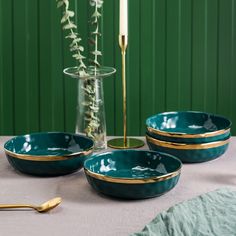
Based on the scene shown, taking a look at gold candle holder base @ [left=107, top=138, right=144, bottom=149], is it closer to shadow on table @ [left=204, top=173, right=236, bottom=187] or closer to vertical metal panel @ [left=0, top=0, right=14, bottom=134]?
shadow on table @ [left=204, top=173, right=236, bottom=187]

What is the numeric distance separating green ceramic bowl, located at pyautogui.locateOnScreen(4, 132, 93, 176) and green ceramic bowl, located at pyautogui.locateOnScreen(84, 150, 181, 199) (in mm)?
61

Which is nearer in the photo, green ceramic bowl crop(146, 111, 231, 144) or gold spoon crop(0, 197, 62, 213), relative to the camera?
gold spoon crop(0, 197, 62, 213)

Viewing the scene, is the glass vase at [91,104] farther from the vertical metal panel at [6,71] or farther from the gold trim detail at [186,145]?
the vertical metal panel at [6,71]

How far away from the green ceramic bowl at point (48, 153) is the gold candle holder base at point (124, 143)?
5.9 inches

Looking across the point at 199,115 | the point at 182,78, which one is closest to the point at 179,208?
the point at 199,115

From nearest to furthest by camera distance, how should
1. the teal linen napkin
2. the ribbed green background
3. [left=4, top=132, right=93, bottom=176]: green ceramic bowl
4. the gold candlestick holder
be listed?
1. the teal linen napkin
2. [left=4, top=132, right=93, bottom=176]: green ceramic bowl
3. the gold candlestick holder
4. the ribbed green background

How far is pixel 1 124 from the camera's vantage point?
3002 mm

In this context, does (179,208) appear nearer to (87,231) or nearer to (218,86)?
(87,231)

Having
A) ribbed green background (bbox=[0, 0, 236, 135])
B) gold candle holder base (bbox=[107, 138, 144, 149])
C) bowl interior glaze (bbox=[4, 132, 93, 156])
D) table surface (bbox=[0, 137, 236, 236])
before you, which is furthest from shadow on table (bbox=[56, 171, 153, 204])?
ribbed green background (bbox=[0, 0, 236, 135])

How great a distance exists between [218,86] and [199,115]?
0.78 metres

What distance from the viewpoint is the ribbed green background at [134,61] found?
2877 millimetres

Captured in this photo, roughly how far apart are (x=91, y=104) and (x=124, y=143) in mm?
208

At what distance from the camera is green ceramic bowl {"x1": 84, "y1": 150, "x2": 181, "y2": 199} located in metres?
1.54

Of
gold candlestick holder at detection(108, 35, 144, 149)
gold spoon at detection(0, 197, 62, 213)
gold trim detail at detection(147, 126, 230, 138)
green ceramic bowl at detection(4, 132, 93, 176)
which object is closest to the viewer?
gold spoon at detection(0, 197, 62, 213)
